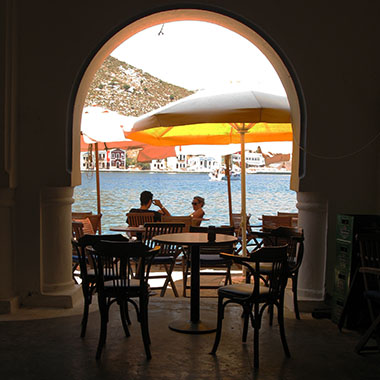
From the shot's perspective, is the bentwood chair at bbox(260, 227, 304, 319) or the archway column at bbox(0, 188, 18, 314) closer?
the bentwood chair at bbox(260, 227, 304, 319)

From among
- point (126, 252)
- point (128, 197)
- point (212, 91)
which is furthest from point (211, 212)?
point (126, 252)

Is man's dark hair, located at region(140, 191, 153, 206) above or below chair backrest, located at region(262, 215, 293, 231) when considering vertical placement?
above

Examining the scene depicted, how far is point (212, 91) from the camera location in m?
7.05

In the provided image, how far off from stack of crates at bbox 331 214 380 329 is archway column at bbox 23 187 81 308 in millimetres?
2655

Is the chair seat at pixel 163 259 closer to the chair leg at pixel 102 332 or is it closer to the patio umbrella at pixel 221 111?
the patio umbrella at pixel 221 111

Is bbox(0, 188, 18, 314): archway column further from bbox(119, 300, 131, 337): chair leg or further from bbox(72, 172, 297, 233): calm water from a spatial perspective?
bbox(72, 172, 297, 233): calm water

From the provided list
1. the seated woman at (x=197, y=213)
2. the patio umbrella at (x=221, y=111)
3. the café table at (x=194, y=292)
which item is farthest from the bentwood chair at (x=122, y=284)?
the seated woman at (x=197, y=213)

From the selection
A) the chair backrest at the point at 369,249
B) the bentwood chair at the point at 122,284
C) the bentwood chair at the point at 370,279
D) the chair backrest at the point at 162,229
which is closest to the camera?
the bentwood chair at the point at 122,284

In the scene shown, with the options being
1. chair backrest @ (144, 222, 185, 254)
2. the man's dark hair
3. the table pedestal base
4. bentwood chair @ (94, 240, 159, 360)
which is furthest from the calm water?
bentwood chair @ (94, 240, 159, 360)

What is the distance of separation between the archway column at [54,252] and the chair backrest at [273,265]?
231 cm

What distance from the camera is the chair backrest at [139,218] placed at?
26.6 ft

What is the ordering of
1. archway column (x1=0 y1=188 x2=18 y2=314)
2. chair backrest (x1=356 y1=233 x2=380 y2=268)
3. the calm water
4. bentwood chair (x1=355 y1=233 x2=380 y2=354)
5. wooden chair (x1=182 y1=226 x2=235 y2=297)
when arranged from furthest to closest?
1. the calm water
2. wooden chair (x1=182 y1=226 x2=235 y2=297)
3. archway column (x1=0 y1=188 x2=18 y2=314)
4. chair backrest (x1=356 y1=233 x2=380 y2=268)
5. bentwood chair (x1=355 y1=233 x2=380 y2=354)

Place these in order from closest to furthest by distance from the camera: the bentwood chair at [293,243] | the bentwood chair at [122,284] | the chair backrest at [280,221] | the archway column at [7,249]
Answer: the bentwood chair at [122,284]
the bentwood chair at [293,243]
the archway column at [7,249]
the chair backrest at [280,221]

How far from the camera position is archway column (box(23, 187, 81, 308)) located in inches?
223
